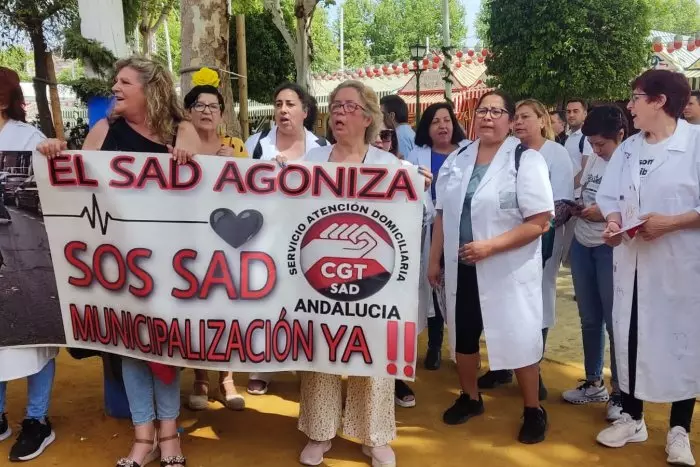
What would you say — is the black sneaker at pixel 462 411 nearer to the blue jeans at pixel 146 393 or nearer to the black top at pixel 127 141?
the blue jeans at pixel 146 393

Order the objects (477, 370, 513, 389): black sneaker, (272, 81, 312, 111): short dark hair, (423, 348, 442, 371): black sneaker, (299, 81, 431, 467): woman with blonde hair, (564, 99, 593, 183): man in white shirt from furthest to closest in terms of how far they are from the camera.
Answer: (564, 99, 593, 183): man in white shirt, (423, 348, 442, 371): black sneaker, (477, 370, 513, 389): black sneaker, (272, 81, 312, 111): short dark hair, (299, 81, 431, 467): woman with blonde hair

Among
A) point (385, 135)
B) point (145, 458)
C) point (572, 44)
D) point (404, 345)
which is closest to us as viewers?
point (404, 345)

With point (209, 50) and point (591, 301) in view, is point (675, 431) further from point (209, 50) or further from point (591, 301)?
point (209, 50)

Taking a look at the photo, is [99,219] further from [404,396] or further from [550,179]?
[550,179]

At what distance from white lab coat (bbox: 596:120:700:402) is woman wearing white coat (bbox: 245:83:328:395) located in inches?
76.2

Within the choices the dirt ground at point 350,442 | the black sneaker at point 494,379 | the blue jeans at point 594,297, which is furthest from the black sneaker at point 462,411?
the blue jeans at point 594,297

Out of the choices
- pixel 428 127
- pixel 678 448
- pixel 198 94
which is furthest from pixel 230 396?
pixel 678 448

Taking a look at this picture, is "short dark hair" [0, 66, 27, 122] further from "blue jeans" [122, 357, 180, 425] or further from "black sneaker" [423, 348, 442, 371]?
"black sneaker" [423, 348, 442, 371]

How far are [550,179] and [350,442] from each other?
1.99 metres

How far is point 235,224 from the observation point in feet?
9.64

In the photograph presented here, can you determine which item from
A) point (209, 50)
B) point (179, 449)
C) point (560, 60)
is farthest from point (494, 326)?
point (560, 60)

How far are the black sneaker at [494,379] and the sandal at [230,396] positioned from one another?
5.25ft

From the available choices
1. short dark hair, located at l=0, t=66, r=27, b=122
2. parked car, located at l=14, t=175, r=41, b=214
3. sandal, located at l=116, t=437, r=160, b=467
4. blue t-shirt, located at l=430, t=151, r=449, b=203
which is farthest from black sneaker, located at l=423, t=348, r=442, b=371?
short dark hair, located at l=0, t=66, r=27, b=122

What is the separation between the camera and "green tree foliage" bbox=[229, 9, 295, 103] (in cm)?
1578
